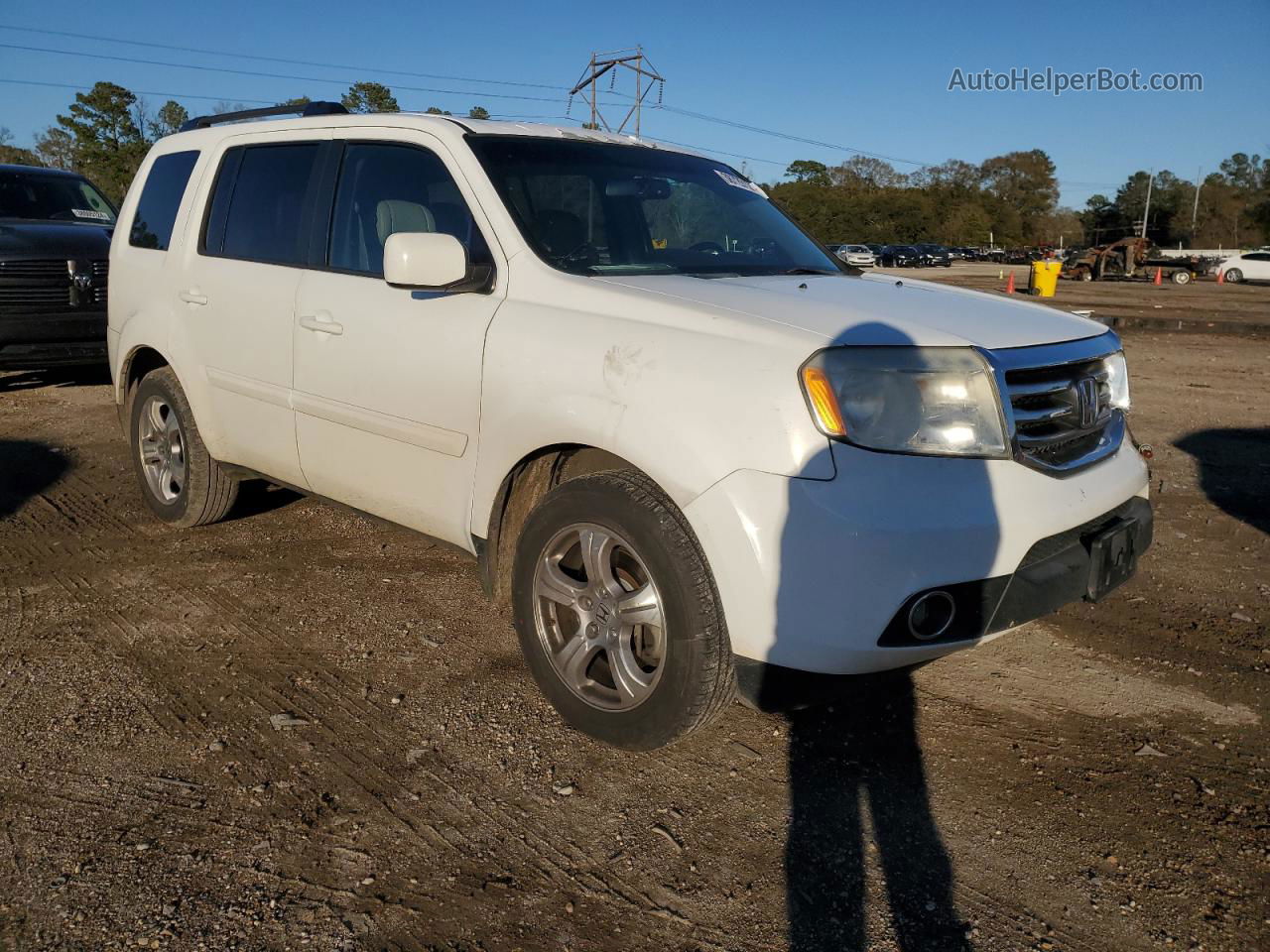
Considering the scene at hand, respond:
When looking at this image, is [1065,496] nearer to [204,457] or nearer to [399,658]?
[399,658]

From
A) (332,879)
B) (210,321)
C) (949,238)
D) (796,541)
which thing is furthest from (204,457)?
(949,238)

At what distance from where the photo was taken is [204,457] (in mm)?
4949

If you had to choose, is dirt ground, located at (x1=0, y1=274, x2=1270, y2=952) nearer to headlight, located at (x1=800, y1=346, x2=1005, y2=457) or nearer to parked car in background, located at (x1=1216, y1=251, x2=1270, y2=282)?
headlight, located at (x1=800, y1=346, x2=1005, y2=457)

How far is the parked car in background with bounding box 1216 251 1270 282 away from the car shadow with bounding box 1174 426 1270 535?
44526 millimetres

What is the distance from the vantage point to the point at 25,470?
21.7 feet

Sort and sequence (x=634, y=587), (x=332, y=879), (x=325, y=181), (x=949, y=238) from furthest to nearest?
(x=949, y=238) → (x=325, y=181) → (x=634, y=587) → (x=332, y=879)

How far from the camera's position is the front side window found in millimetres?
3699

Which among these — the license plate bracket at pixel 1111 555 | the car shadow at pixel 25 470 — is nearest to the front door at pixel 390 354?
the license plate bracket at pixel 1111 555

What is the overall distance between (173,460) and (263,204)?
1498 millimetres

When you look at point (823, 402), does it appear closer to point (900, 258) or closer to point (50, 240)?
point (50, 240)

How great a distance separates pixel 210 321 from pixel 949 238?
115 m

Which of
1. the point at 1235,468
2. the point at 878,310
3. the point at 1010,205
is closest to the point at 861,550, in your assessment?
the point at 878,310

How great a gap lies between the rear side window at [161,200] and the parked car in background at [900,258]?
58796mm

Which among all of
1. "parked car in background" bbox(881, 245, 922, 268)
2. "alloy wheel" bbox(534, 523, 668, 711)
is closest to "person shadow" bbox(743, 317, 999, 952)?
"alloy wheel" bbox(534, 523, 668, 711)
